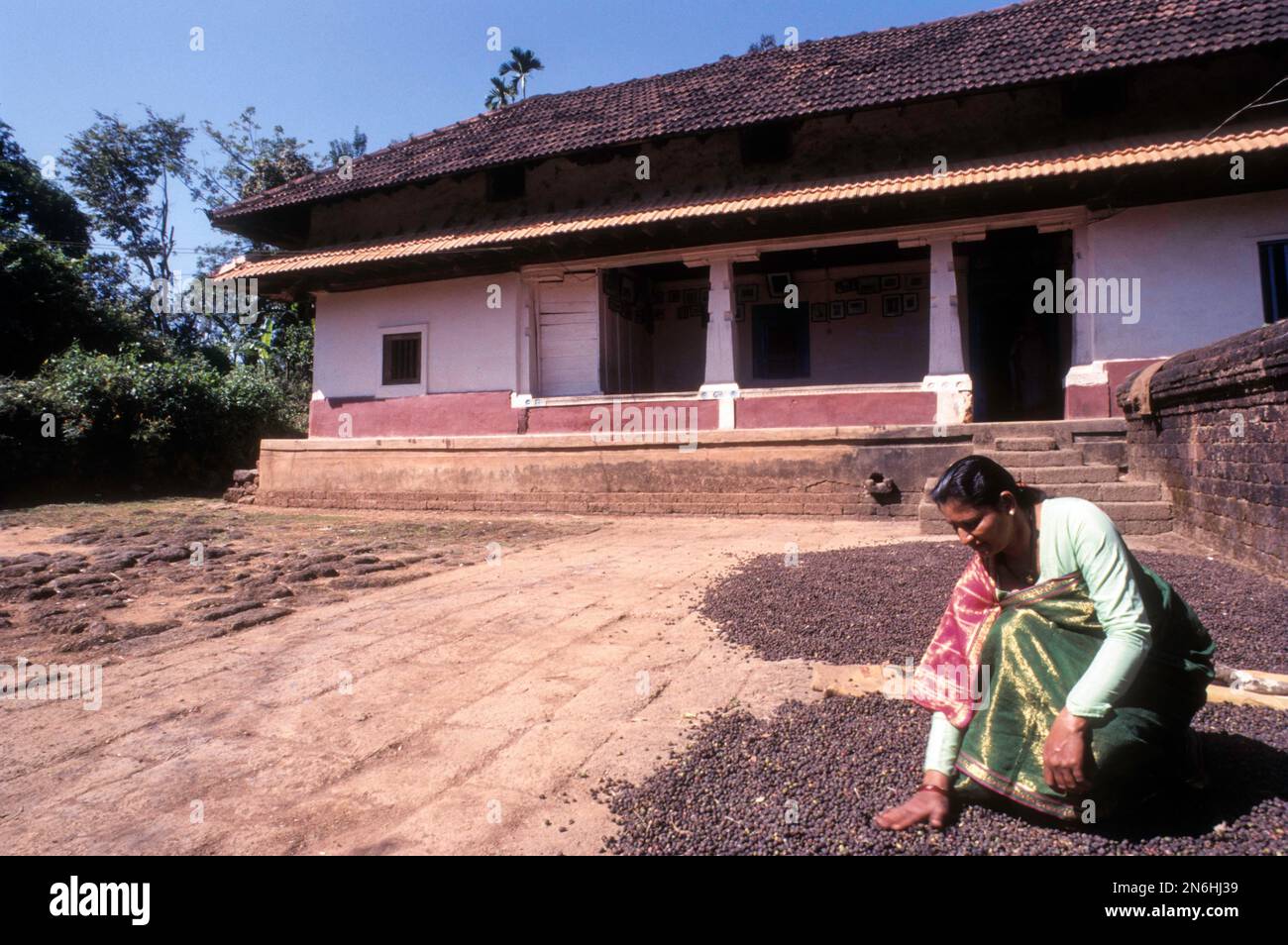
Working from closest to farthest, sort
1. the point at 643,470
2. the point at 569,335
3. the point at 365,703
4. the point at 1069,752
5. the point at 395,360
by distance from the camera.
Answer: the point at 1069,752
the point at 365,703
the point at 643,470
the point at 569,335
the point at 395,360

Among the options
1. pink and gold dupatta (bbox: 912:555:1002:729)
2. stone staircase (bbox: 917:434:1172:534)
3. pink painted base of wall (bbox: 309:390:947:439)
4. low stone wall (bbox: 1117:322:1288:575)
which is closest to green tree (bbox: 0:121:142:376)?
pink painted base of wall (bbox: 309:390:947:439)

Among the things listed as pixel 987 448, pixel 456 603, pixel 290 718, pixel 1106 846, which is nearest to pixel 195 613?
pixel 456 603

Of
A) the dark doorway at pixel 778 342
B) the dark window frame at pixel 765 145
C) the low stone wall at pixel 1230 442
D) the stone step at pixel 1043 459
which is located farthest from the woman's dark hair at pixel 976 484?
the dark doorway at pixel 778 342

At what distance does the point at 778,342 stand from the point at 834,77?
173 inches

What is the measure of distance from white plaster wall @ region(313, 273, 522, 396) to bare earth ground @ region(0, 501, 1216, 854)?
6377mm

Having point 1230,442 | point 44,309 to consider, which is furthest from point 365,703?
point 44,309

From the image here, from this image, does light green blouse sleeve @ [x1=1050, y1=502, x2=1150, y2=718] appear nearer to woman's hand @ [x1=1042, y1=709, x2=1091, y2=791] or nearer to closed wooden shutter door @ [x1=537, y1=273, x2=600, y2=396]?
woman's hand @ [x1=1042, y1=709, x2=1091, y2=791]

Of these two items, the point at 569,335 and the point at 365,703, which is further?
the point at 569,335

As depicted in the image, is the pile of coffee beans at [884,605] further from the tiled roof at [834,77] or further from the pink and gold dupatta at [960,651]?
the tiled roof at [834,77]

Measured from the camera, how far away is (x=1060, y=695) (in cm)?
208

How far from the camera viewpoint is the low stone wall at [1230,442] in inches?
194

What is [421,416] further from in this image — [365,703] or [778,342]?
[365,703]
